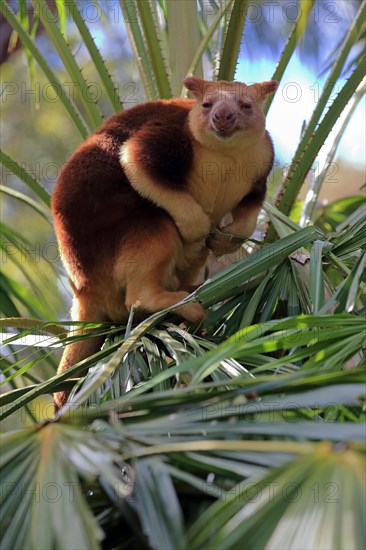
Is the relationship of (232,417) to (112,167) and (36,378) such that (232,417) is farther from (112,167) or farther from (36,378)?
(36,378)

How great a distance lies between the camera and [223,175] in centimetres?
313

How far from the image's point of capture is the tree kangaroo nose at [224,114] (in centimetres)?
300

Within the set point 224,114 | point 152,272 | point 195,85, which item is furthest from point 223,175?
point 152,272

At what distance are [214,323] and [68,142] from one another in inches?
468

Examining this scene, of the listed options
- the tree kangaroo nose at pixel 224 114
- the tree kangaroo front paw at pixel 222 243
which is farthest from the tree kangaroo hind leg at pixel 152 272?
the tree kangaroo nose at pixel 224 114

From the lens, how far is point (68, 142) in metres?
14.3

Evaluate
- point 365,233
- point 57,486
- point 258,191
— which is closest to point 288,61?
Result: point 258,191

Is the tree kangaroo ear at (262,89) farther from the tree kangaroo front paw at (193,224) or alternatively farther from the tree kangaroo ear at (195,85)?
the tree kangaroo front paw at (193,224)

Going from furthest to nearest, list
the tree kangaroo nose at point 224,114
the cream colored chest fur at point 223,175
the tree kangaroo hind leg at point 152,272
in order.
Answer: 1. the cream colored chest fur at point 223,175
2. the tree kangaroo nose at point 224,114
3. the tree kangaroo hind leg at point 152,272

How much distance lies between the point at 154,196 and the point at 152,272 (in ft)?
0.91

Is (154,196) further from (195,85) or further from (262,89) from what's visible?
(262,89)

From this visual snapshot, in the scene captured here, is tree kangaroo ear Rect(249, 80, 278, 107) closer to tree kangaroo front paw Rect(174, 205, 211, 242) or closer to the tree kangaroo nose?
the tree kangaroo nose

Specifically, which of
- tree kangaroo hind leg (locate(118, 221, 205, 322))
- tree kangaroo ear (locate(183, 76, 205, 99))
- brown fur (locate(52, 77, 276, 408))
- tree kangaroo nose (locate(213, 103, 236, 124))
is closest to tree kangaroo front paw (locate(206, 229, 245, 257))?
brown fur (locate(52, 77, 276, 408))

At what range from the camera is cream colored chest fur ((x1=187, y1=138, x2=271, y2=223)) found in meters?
3.12
